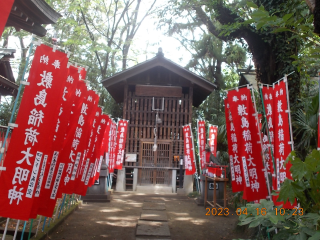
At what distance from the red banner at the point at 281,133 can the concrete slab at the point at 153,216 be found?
3944 mm

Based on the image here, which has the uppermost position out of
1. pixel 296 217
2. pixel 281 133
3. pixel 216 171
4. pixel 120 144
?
pixel 120 144

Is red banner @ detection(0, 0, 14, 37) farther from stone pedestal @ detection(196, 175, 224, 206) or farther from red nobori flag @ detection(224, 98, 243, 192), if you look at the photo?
stone pedestal @ detection(196, 175, 224, 206)

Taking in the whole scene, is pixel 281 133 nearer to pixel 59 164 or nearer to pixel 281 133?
pixel 281 133

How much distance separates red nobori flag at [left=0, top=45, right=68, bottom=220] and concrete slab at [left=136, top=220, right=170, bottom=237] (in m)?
3.24

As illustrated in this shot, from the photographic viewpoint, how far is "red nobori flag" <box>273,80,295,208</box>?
192 inches

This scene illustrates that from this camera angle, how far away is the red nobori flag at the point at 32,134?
3787 mm

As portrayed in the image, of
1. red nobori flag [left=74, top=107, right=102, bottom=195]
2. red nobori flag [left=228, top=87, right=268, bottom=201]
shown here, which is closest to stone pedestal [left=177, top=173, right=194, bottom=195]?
red nobori flag [left=74, top=107, right=102, bottom=195]

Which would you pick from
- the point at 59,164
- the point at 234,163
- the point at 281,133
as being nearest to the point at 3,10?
the point at 59,164

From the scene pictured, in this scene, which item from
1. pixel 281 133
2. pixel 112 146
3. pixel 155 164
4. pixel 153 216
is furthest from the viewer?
pixel 155 164

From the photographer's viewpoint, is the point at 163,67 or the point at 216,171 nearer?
the point at 216,171

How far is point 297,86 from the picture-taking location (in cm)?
651

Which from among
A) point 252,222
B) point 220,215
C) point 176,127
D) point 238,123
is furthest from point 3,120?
point 252,222

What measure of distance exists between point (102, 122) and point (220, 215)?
491 centimetres

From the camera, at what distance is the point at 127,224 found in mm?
7453
